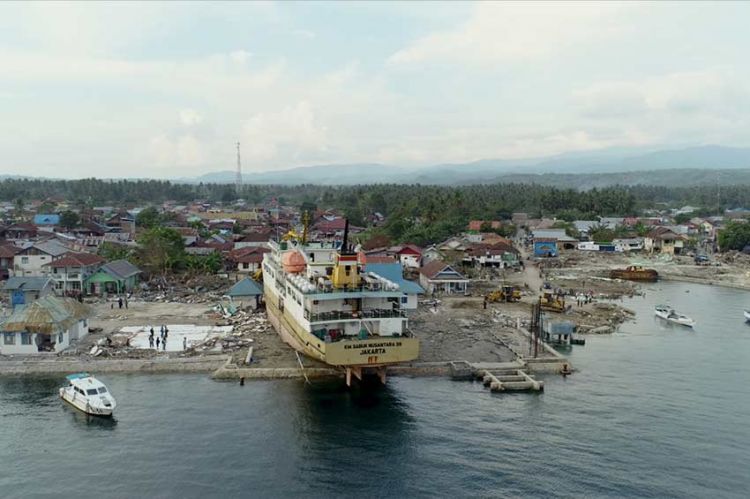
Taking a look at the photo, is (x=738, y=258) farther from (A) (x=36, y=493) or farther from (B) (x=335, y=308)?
(A) (x=36, y=493)

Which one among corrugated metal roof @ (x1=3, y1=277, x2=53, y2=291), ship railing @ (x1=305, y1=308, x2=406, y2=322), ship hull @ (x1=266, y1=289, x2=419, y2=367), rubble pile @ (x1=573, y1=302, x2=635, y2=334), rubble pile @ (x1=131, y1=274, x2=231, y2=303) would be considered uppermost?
ship railing @ (x1=305, y1=308, x2=406, y2=322)

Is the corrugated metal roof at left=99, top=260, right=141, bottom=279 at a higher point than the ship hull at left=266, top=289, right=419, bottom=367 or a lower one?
higher

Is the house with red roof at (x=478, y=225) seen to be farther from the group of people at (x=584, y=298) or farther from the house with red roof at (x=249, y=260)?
the house with red roof at (x=249, y=260)

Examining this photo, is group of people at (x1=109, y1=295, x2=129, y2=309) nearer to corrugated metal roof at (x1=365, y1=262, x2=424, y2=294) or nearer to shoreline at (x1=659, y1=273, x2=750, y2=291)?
corrugated metal roof at (x1=365, y1=262, x2=424, y2=294)

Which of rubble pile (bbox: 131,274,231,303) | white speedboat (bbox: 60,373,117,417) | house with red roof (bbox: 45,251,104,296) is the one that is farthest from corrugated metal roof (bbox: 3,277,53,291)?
white speedboat (bbox: 60,373,117,417)

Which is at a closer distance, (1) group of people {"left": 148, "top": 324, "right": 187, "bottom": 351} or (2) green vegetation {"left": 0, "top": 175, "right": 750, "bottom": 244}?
(1) group of people {"left": 148, "top": 324, "right": 187, "bottom": 351}

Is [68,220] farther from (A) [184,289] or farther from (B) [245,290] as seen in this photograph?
(B) [245,290]

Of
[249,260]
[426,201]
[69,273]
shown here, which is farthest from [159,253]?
[426,201]
